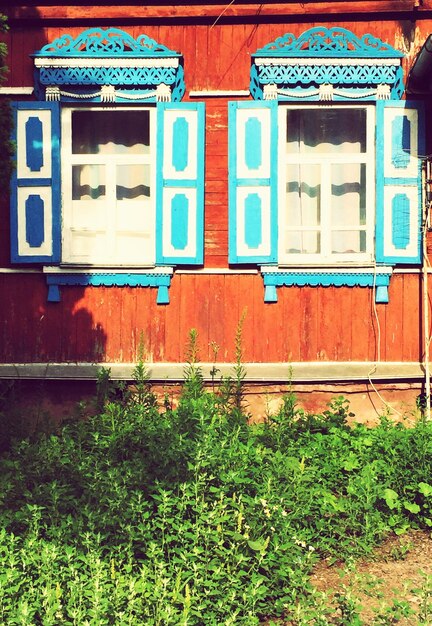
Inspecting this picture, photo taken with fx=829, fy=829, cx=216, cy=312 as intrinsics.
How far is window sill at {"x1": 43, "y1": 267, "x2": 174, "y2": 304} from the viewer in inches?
306

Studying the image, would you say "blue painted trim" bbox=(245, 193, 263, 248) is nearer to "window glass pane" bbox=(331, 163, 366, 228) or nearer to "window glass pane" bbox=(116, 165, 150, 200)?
"window glass pane" bbox=(331, 163, 366, 228)

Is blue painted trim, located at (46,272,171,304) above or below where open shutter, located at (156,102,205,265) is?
below

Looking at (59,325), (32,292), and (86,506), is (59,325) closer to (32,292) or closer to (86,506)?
(32,292)

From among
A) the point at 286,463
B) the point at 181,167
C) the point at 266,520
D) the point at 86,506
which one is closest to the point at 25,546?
the point at 86,506

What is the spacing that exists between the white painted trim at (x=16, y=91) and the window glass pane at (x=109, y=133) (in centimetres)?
48

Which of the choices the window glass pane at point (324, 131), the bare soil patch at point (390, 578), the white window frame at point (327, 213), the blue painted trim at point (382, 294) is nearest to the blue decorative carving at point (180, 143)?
the white window frame at point (327, 213)

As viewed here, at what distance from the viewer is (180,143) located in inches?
307

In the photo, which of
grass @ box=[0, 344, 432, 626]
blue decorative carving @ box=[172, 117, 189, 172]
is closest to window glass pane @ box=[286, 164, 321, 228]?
blue decorative carving @ box=[172, 117, 189, 172]

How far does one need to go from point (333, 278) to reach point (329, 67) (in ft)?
6.46

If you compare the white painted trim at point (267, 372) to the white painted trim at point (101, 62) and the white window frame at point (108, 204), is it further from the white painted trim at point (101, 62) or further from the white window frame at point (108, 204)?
the white painted trim at point (101, 62)

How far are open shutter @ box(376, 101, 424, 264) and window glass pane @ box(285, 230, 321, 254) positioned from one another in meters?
0.58

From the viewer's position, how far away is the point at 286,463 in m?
5.78

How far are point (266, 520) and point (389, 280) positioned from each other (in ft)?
11.3

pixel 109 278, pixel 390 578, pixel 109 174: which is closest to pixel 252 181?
pixel 109 174
